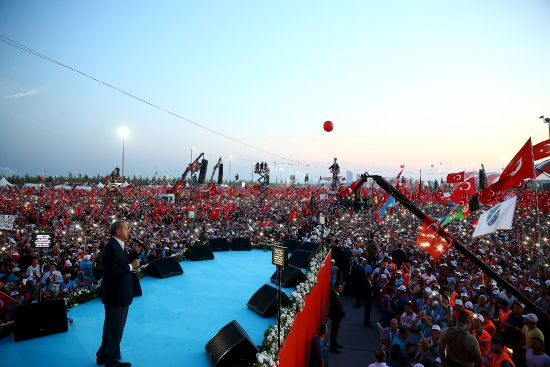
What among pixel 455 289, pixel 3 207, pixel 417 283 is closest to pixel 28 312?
pixel 417 283

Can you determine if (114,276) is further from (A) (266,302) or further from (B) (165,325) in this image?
(A) (266,302)

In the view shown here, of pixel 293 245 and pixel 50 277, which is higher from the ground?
pixel 50 277

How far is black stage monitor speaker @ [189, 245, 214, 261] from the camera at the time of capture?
12.8 metres

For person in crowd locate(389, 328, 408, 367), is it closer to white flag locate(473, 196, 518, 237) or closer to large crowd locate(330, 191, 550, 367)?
large crowd locate(330, 191, 550, 367)

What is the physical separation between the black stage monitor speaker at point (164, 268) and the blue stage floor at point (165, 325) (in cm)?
26

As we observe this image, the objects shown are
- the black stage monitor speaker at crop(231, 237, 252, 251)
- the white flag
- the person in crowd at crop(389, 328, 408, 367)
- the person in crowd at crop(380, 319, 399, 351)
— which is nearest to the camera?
the person in crowd at crop(389, 328, 408, 367)

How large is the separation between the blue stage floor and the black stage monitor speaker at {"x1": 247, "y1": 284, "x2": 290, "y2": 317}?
16cm

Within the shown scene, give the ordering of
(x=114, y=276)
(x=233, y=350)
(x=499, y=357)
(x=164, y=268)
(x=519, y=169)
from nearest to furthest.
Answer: (x=114, y=276), (x=233, y=350), (x=499, y=357), (x=519, y=169), (x=164, y=268)

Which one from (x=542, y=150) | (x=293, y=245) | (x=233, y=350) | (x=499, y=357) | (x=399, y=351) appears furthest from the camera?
(x=293, y=245)

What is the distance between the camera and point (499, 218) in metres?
7.29

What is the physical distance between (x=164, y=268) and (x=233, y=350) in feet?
20.0

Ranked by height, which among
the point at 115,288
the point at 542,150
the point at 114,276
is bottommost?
the point at 115,288

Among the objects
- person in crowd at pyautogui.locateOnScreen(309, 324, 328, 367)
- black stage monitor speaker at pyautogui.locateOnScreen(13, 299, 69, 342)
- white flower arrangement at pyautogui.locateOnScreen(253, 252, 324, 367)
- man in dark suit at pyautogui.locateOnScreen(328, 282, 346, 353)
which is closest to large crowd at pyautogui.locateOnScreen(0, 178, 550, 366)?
black stage monitor speaker at pyautogui.locateOnScreen(13, 299, 69, 342)

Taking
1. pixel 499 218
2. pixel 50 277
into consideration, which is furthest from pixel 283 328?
pixel 50 277
